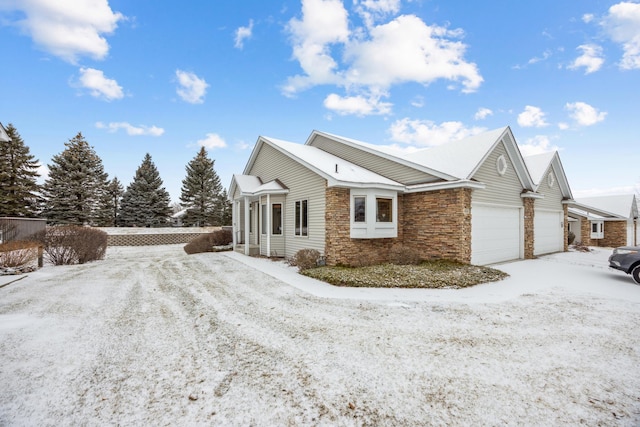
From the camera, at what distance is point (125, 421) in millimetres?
2578

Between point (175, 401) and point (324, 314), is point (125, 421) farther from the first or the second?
point (324, 314)

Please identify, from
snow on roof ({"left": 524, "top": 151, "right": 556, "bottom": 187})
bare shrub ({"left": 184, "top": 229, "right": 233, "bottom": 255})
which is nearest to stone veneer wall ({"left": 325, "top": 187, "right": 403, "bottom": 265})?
bare shrub ({"left": 184, "top": 229, "right": 233, "bottom": 255})

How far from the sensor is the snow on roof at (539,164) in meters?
16.2

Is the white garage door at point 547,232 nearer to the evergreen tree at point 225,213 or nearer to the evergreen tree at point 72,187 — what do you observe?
the evergreen tree at point 225,213

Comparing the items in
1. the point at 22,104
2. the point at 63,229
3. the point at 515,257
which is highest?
the point at 22,104

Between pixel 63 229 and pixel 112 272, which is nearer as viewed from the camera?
pixel 112 272

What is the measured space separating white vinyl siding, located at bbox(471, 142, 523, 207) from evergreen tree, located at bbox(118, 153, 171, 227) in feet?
116

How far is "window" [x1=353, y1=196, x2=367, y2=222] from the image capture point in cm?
1120

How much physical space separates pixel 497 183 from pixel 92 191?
39.8 meters

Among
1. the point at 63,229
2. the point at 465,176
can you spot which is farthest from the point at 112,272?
the point at 465,176

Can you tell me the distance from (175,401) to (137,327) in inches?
108

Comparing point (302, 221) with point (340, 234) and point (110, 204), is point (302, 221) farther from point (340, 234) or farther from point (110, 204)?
point (110, 204)

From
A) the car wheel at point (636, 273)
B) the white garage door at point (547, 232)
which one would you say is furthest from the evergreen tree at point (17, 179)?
the white garage door at point (547, 232)

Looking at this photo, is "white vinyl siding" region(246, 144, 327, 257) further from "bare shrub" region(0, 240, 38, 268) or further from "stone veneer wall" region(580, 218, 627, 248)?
"stone veneer wall" region(580, 218, 627, 248)
